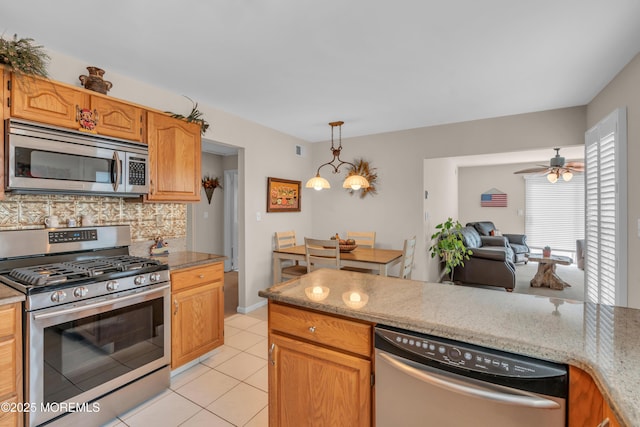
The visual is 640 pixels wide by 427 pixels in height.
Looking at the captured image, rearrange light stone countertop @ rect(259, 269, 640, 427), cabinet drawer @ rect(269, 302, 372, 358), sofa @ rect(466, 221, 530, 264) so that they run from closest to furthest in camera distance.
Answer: light stone countertop @ rect(259, 269, 640, 427) → cabinet drawer @ rect(269, 302, 372, 358) → sofa @ rect(466, 221, 530, 264)

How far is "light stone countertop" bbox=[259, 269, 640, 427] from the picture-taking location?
820 millimetres

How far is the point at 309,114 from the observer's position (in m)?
3.53

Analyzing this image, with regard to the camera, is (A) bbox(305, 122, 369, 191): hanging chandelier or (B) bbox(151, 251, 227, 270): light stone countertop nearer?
(B) bbox(151, 251, 227, 270): light stone countertop

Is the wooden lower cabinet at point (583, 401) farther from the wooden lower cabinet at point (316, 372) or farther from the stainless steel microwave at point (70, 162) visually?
the stainless steel microwave at point (70, 162)

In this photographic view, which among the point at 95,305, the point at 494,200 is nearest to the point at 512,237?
the point at 494,200

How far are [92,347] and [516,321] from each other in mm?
2243

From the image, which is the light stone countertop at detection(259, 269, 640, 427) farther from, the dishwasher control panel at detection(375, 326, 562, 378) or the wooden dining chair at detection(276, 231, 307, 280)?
the wooden dining chair at detection(276, 231, 307, 280)

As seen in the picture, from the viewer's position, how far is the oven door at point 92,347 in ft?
5.23

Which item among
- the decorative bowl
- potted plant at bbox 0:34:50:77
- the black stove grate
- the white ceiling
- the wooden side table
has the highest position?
the white ceiling

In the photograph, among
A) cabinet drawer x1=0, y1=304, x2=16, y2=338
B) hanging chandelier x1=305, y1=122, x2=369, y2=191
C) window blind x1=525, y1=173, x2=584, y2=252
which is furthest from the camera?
window blind x1=525, y1=173, x2=584, y2=252

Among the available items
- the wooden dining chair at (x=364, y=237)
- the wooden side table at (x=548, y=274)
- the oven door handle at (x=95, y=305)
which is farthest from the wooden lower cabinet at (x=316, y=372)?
the wooden side table at (x=548, y=274)

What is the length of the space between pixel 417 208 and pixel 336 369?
10.4 ft

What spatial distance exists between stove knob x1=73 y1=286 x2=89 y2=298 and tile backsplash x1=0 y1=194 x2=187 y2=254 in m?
0.74

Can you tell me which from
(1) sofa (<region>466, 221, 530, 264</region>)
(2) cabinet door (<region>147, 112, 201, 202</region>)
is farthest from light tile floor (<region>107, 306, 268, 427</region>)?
(1) sofa (<region>466, 221, 530, 264</region>)
